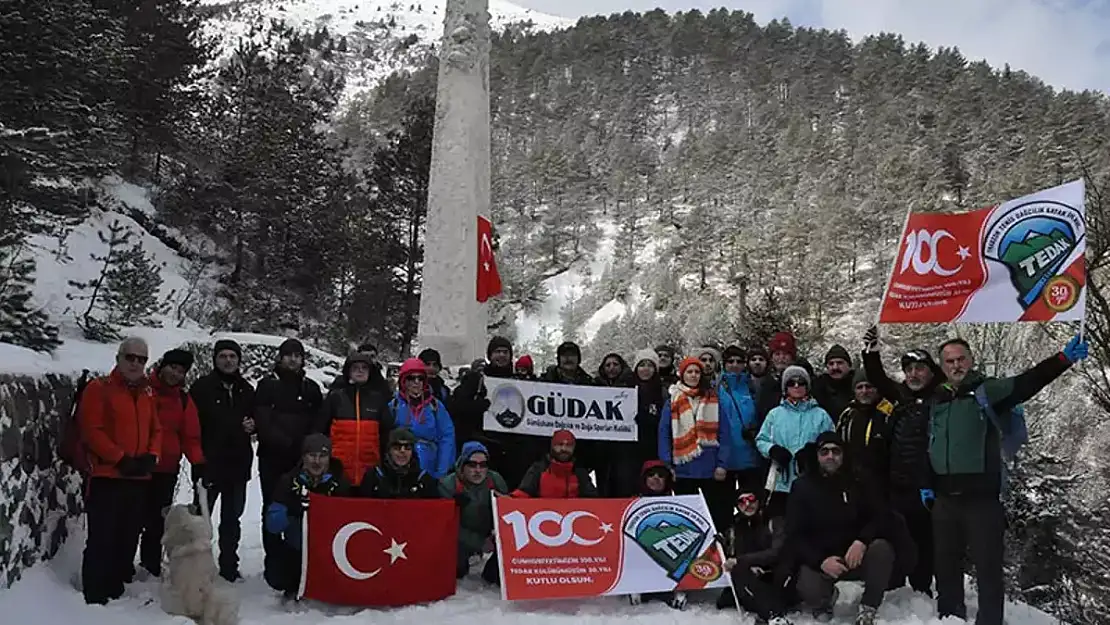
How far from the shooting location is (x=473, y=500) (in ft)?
22.4

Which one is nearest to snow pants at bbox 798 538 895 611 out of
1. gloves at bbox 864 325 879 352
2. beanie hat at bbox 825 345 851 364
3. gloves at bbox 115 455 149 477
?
gloves at bbox 864 325 879 352

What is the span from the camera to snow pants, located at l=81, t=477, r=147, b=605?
5.56 metres

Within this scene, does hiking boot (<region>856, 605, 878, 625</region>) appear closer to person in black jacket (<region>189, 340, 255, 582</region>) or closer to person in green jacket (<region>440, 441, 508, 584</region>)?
person in green jacket (<region>440, 441, 508, 584</region>)

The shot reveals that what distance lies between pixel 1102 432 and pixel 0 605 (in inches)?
1170

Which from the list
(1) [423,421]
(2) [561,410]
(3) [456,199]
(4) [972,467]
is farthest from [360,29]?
(4) [972,467]

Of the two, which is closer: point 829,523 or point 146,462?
point 146,462

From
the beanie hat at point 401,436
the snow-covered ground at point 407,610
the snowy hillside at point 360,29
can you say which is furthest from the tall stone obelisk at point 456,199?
the snowy hillside at point 360,29

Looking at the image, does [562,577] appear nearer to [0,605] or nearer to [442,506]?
[442,506]

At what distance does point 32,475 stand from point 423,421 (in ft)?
8.87

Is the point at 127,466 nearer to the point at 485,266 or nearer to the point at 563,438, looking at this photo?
the point at 563,438

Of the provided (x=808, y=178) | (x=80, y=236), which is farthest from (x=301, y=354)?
(x=808, y=178)

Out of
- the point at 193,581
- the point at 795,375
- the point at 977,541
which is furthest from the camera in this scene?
the point at 795,375

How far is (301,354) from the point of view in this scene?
6.96m

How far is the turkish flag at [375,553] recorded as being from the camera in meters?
6.21
